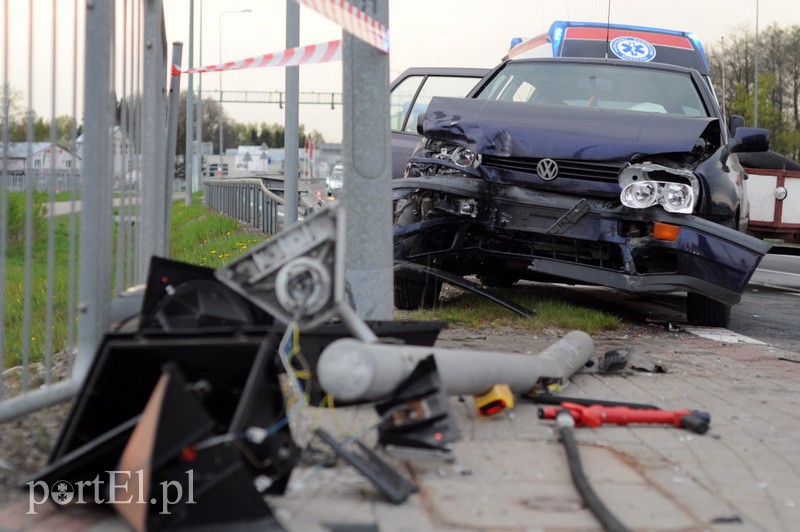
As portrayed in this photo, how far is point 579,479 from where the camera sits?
12.4 ft

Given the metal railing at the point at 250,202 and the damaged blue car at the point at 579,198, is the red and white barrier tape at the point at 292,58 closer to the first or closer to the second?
the damaged blue car at the point at 579,198

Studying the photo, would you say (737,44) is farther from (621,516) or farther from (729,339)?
(621,516)

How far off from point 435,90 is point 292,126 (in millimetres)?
2731

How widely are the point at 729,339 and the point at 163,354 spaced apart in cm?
575

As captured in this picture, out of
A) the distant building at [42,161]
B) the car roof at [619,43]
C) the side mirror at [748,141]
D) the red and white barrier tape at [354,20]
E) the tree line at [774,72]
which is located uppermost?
the tree line at [774,72]

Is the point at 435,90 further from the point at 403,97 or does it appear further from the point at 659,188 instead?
the point at 659,188

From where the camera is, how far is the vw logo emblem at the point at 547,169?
25.8 ft

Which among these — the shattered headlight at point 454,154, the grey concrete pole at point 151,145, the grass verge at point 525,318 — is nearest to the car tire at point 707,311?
the grass verge at point 525,318

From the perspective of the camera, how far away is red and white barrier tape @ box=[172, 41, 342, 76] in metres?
6.90

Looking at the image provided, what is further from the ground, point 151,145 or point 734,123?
point 734,123

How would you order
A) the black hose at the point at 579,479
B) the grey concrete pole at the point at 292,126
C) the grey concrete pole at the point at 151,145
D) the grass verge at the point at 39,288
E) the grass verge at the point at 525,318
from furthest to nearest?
the grey concrete pole at the point at 292,126
the grass verge at the point at 525,318
the grey concrete pole at the point at 151,145
the grass verge at the point at 39,288
the black hose at the point at 579,479

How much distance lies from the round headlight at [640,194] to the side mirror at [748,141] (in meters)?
1.14

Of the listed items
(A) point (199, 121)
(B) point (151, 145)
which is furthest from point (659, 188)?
(A) point (199, 121)

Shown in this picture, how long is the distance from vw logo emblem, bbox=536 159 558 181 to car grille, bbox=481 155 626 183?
3cm
